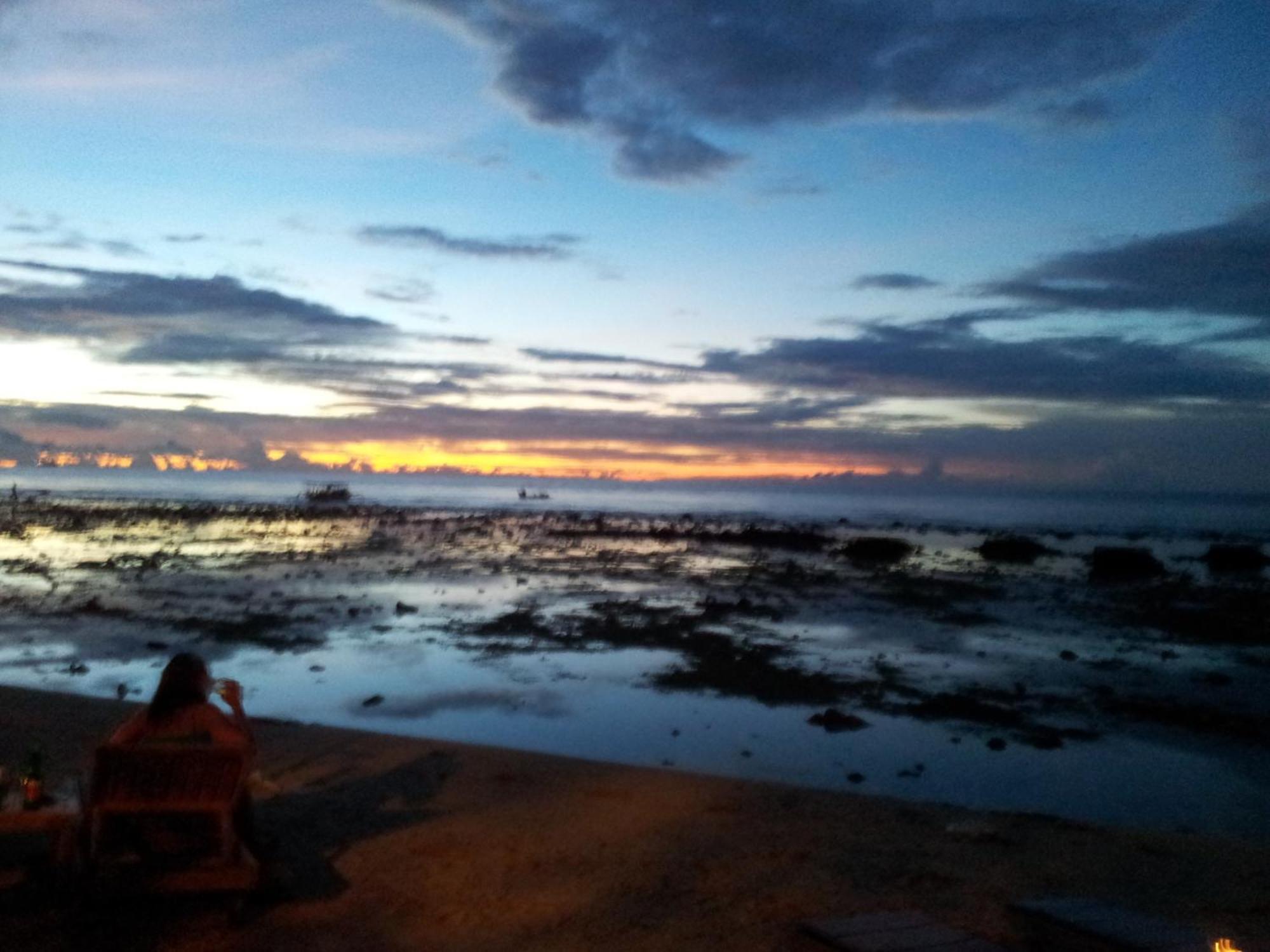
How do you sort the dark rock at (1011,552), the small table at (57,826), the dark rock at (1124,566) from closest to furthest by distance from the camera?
the small table at (57,826)
the dark rock at (1124,566)
the dark rock at (1011,552)

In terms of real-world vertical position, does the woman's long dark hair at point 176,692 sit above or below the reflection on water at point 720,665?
above

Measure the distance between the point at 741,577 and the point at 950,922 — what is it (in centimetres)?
2720

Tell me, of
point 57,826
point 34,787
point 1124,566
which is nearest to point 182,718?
point 57,826

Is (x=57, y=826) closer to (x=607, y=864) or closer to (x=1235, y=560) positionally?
(x=607, y=864)

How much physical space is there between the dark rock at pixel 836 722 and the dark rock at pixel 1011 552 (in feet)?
103

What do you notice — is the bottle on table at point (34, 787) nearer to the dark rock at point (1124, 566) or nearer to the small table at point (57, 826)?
the small table at point (57, 826)

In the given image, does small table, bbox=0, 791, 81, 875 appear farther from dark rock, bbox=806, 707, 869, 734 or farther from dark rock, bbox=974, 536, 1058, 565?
dark rock, bbox=974, 536, 1058, 565

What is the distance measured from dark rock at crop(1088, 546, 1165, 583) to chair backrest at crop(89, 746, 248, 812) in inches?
1417

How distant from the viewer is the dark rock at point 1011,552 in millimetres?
43969

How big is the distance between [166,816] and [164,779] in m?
0.52

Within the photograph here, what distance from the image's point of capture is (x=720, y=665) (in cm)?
1747

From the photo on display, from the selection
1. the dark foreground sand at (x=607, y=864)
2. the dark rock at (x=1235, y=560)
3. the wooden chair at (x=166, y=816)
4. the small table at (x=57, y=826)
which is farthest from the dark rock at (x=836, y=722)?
the dark rock at (x=1235, y=560)

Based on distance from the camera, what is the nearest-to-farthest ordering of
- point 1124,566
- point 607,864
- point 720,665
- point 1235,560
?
point 607,864 < point 720,665 < point 1124,566 < point 1235,560

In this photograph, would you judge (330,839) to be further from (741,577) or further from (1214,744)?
(741,577)
